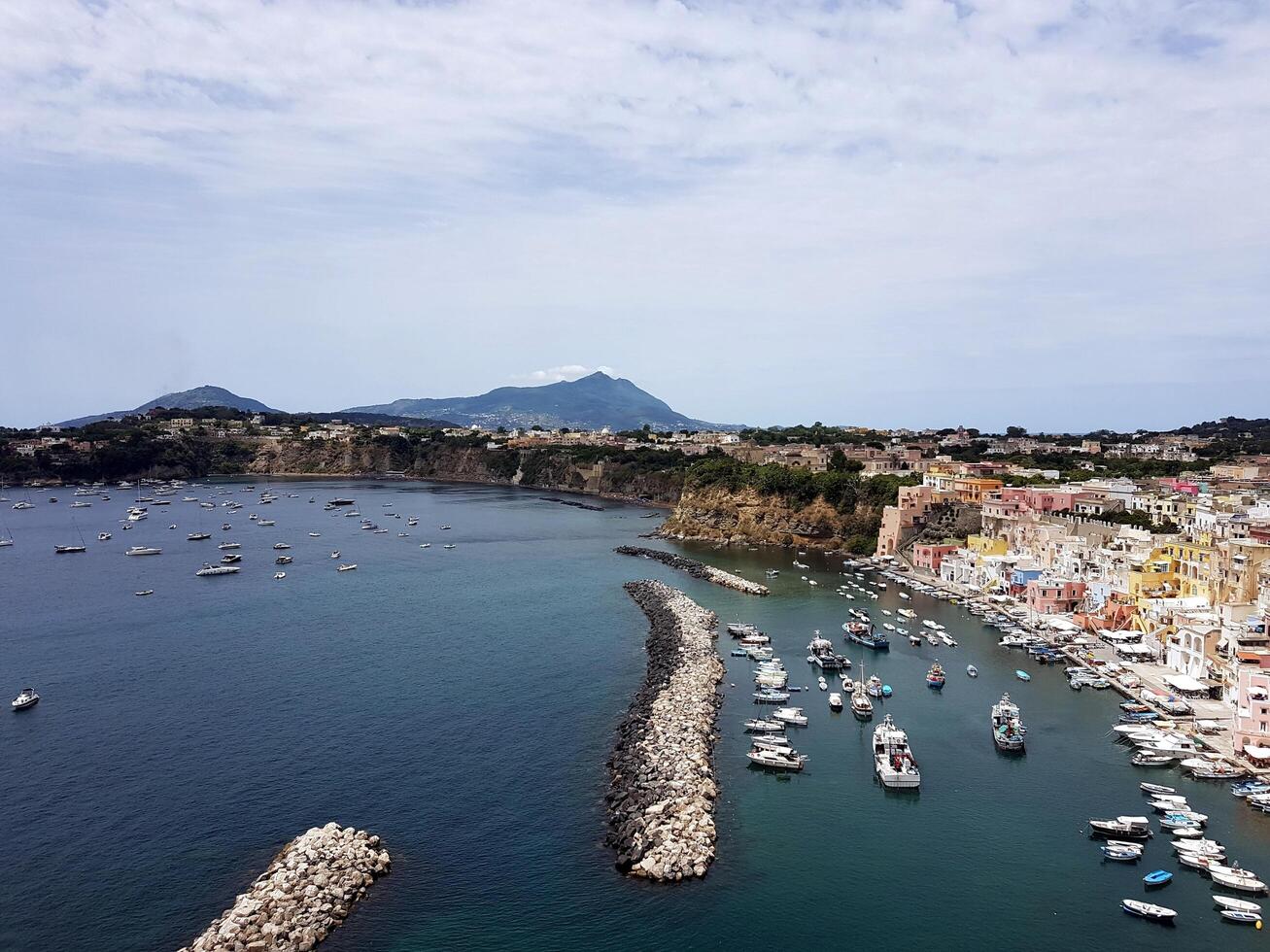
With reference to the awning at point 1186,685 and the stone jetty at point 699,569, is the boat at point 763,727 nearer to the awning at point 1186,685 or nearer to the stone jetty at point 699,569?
the awning at point 1186,685

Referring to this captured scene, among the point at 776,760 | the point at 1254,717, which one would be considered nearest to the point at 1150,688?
the point at 1254,717

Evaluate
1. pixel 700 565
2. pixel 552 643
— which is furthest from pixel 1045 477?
pixel 552 643

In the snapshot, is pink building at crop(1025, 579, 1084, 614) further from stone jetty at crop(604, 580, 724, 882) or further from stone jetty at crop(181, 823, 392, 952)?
stone jetty at crop(181, 823, 392, 952)

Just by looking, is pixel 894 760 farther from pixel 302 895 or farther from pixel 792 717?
pixel 302 895

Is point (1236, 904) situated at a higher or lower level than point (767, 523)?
lower

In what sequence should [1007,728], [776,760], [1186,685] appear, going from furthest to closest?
1. [1186,685]
2. [1007,728]
3. [776,760]

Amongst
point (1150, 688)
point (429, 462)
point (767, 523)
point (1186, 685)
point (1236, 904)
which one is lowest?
point (1236, 904)

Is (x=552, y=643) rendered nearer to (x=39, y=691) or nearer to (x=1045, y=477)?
(x=39, y=691)

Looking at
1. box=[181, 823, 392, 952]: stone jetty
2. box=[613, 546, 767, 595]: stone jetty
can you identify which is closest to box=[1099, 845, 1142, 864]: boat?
box=[181, 823, 392, 952]: stone jetty

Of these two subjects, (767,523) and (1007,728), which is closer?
(1007,728)
